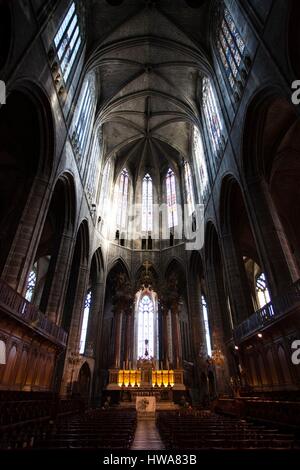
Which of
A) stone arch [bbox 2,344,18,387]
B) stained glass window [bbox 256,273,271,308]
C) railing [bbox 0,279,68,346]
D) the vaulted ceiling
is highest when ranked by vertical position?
the vaulted ceiling

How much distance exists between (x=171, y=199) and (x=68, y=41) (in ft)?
59.5

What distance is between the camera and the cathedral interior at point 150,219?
974 cm

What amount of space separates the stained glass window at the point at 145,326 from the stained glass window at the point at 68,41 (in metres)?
19.8

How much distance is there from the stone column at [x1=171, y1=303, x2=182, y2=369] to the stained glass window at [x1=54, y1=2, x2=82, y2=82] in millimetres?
18818

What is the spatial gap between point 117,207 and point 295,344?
2254 centimetres

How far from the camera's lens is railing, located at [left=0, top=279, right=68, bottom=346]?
904 cm

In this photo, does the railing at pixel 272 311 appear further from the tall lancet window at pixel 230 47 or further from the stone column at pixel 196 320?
the tall lancet window at pixel 230 47

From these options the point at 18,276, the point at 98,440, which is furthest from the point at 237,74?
the point at 98,440

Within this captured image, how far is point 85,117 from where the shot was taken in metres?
20.3

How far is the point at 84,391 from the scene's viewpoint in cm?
1928

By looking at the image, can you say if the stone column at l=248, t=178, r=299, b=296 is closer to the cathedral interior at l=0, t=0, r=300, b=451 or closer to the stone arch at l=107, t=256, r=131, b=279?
the cathedral interior at l=0, t=0, r=300, b=451

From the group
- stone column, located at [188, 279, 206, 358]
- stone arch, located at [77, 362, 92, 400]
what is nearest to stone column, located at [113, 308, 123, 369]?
stone arch, located at [77, 362, 92, 400]

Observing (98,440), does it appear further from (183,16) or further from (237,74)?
(183,16)

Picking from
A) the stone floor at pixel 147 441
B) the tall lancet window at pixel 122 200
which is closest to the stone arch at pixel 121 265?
the tall lancet window at pixel 122 200
